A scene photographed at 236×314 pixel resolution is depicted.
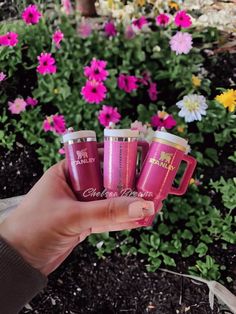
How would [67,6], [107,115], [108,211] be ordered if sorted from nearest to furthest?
[108,211]
[107,115]
[67,6]

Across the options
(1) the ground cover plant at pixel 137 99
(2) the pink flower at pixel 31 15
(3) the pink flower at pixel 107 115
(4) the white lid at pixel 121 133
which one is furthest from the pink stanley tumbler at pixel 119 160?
(2) the pink flower at pixel 31 15

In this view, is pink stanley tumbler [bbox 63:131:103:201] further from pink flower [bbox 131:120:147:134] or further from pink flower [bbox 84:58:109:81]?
Result: pink flower [bbox 84:58:109:81]

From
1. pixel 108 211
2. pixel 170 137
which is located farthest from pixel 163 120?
pixel 108 211

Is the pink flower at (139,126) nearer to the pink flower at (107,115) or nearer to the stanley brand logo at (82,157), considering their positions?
the pink flower at (107,115)

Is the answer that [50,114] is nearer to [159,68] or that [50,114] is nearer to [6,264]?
[159,68]

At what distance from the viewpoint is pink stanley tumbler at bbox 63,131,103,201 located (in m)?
1.31

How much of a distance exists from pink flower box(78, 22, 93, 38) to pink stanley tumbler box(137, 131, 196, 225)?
1.08 metres

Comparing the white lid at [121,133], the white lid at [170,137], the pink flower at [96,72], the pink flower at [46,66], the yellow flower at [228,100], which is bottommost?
the yellow flower at [228,100]

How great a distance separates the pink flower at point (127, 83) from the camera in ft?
7.09

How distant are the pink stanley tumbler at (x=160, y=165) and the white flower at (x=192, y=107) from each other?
2.49ft

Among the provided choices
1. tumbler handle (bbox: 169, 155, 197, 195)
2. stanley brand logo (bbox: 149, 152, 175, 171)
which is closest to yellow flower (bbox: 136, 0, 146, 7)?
tumbler handle (bbox: 169, 155, 197, 195)

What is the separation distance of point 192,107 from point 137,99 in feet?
0.82

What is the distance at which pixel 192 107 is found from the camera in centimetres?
210

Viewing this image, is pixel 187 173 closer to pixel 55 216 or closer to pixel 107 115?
pixel 55 216
